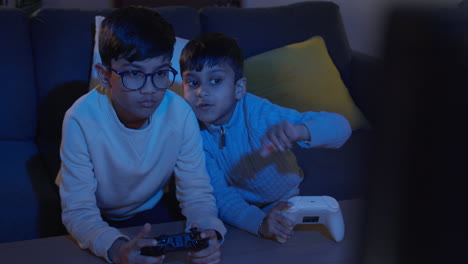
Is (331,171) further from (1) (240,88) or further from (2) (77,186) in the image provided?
(2) (77,186)

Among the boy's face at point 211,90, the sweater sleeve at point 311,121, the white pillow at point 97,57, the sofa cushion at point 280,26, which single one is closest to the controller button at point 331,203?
the sweater sleeve at point 311,121

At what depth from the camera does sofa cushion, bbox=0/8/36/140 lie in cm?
166

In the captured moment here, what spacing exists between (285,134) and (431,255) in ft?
2.26

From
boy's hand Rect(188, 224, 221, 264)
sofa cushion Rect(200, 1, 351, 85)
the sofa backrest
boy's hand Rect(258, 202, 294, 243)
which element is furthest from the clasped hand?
sofa cushion Rect(200, 1, 351, 85)

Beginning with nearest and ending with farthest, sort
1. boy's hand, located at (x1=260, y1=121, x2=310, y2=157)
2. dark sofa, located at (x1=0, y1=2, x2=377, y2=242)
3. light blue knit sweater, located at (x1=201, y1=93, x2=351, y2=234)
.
A: boy's hand, located at (x1=260, y1=121, x2=310, y2=157) < light blue knit sweater, located at (x1=201, y1=93, x2=351, y2=234) < dark sofa, located at (x1=0, y1=2, x2=377, y2=242)

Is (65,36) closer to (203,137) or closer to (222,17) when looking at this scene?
(222,17)

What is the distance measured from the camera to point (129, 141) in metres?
1.10

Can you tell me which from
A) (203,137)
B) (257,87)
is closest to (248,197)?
(203,137)

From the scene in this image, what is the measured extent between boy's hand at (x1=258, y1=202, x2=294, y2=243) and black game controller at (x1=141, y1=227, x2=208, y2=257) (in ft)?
0.50

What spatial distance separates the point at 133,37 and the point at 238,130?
1.17 feet

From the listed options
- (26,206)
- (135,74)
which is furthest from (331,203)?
(26,206)

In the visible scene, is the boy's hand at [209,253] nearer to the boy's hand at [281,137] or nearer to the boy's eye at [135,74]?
the boy's hand at [281,137]

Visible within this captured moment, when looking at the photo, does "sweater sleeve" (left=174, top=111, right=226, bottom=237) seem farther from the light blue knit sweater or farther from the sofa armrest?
the sofa armrest

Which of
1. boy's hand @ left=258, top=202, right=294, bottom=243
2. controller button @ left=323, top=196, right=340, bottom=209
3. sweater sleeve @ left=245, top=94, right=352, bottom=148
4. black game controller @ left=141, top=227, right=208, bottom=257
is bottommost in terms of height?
boy's hand @ left=258, top=202, right=294, bottom=243
